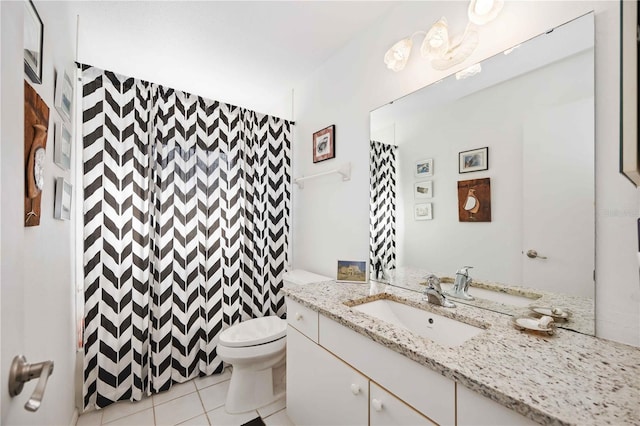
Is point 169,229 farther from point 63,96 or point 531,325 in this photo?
point 531,325

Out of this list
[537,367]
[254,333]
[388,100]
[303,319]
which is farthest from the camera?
[254,333]

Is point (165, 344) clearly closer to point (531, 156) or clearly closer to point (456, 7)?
point (531, 156)

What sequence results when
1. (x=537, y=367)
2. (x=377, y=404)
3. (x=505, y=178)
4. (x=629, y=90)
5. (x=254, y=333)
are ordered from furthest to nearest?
(x=254, y=333) < (x=505, y=178) < (x=377, y=404) < (x=537, y=367) < (x=629, y=90)

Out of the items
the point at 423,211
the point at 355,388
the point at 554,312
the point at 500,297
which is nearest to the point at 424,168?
the point at 423,211

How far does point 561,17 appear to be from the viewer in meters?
1.03

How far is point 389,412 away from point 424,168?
1136 millimetres

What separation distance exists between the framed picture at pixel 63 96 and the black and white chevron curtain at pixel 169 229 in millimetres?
352

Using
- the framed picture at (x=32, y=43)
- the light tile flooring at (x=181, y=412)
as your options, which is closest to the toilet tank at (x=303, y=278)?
the light tile flooring at (x=181, y=412)

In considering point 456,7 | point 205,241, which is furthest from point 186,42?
point 456,7

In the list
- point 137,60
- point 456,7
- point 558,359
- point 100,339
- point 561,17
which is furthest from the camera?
point 137,60

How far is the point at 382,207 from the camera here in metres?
1.75

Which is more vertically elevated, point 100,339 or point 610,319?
point 610,319

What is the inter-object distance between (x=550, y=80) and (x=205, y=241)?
2.25 meters

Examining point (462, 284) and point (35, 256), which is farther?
point (462, 284)
